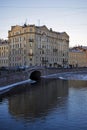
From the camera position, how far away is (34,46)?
11531 cm

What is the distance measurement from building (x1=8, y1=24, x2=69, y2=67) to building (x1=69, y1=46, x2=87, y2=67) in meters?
21.2

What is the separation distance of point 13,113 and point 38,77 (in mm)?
64478

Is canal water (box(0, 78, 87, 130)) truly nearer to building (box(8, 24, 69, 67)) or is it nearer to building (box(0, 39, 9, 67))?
building (box(8, 24, 69, 67))

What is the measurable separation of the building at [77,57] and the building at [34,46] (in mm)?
21183

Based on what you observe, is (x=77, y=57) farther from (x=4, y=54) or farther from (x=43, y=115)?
(x=43, y=115)

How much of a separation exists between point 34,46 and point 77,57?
1980 inches

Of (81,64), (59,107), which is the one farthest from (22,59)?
(59,107)

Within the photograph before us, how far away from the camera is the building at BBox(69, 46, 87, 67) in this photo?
6126 inches

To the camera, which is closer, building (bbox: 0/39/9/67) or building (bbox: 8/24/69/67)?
building (bbox: 8/24/69/67)

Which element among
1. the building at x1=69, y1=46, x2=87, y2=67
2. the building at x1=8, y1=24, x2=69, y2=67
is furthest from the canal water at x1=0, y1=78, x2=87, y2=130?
the building at x1=69, y1=46, x2=87, y2=67

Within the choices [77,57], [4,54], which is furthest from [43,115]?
[77,57]

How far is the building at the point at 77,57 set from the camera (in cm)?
15560

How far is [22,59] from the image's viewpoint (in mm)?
116438

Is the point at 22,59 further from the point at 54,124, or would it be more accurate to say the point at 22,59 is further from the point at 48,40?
the point at 54,124
